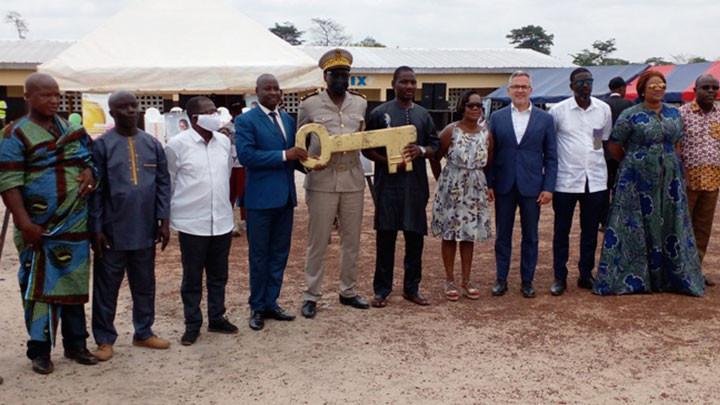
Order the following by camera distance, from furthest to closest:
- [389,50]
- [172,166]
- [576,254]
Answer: [389,50], [576,254], [172,166]

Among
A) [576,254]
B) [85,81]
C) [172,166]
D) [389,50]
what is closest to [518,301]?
[576,254]

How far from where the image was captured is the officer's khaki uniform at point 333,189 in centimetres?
555

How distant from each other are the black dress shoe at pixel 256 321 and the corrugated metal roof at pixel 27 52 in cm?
1982

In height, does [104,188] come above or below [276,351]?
above

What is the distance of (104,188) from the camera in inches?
181

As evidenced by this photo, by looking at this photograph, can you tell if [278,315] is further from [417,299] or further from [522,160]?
[522,160]

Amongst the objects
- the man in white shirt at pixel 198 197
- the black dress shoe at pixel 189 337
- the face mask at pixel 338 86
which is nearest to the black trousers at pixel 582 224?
the face mask at pixel 338 86

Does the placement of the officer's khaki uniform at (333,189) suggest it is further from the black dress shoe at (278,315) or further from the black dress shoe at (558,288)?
the black dress shoe at (558,288)

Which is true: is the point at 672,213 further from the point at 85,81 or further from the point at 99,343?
the point at 85,81

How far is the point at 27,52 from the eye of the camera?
954 inches

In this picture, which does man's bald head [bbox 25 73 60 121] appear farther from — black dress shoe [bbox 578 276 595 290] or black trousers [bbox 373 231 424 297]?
black dress shoe [bbox 578 276 595 290]

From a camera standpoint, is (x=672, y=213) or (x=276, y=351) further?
(x=672, y=213)

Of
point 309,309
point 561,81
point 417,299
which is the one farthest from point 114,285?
point 561,81

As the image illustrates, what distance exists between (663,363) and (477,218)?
184 cm
